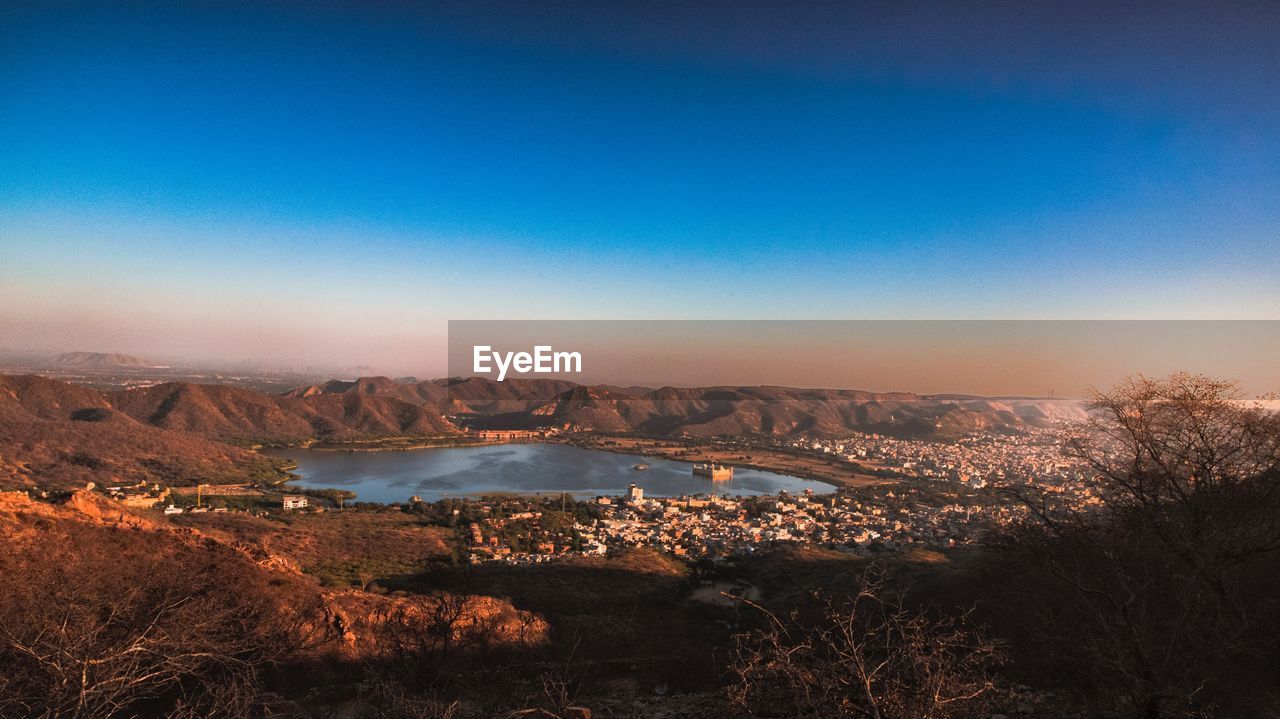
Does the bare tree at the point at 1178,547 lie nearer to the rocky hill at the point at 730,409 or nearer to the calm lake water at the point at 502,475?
the calm lake water at the point at 502,475

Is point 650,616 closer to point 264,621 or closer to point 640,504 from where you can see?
point 264,621

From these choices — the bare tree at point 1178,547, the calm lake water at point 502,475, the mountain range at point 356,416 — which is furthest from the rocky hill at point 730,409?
the bare tree at point 1178,547

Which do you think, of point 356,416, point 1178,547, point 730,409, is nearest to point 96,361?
point 356,416

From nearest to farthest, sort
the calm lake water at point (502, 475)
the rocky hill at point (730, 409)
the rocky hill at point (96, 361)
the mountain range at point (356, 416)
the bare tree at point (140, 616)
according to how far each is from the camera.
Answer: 1. the bare tree at point (140, 616)
2. the mountain range at point (356, 416)
3. the calm lake water at point (502, 475)
4. the rocky hill at point (730, 409)
5. the rocky hill at point (96, 361)

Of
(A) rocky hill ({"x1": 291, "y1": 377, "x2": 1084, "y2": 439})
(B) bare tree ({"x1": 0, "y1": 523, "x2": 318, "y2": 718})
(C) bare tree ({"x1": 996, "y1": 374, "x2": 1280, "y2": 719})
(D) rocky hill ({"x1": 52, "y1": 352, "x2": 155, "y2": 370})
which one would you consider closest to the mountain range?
(A) rocky hill ({"x1": 291, "y1": 377, "x2": 1084, "y2": 439})

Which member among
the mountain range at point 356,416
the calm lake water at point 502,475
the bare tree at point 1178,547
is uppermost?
the bare tree at point 1178,547

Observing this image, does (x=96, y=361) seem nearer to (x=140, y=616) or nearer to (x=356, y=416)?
(x=356, y=416)

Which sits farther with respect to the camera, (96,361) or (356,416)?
(96,361)

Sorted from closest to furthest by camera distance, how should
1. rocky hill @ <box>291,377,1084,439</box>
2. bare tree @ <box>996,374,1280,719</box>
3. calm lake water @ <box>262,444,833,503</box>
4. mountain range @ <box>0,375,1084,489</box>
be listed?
1. bare tree @ <box>996,374,1280,719</box>
2. mountain range @ <box>0,375,1084,489</box>
3. calm lake water @ <box>262,444,833,503</box>
4. rocky hill @ <box>291,377,1084,439</box>

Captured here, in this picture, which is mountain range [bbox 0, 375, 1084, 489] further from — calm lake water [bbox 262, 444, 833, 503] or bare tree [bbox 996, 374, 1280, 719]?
bare tree [bbox 996, 374, 1280, 719]
